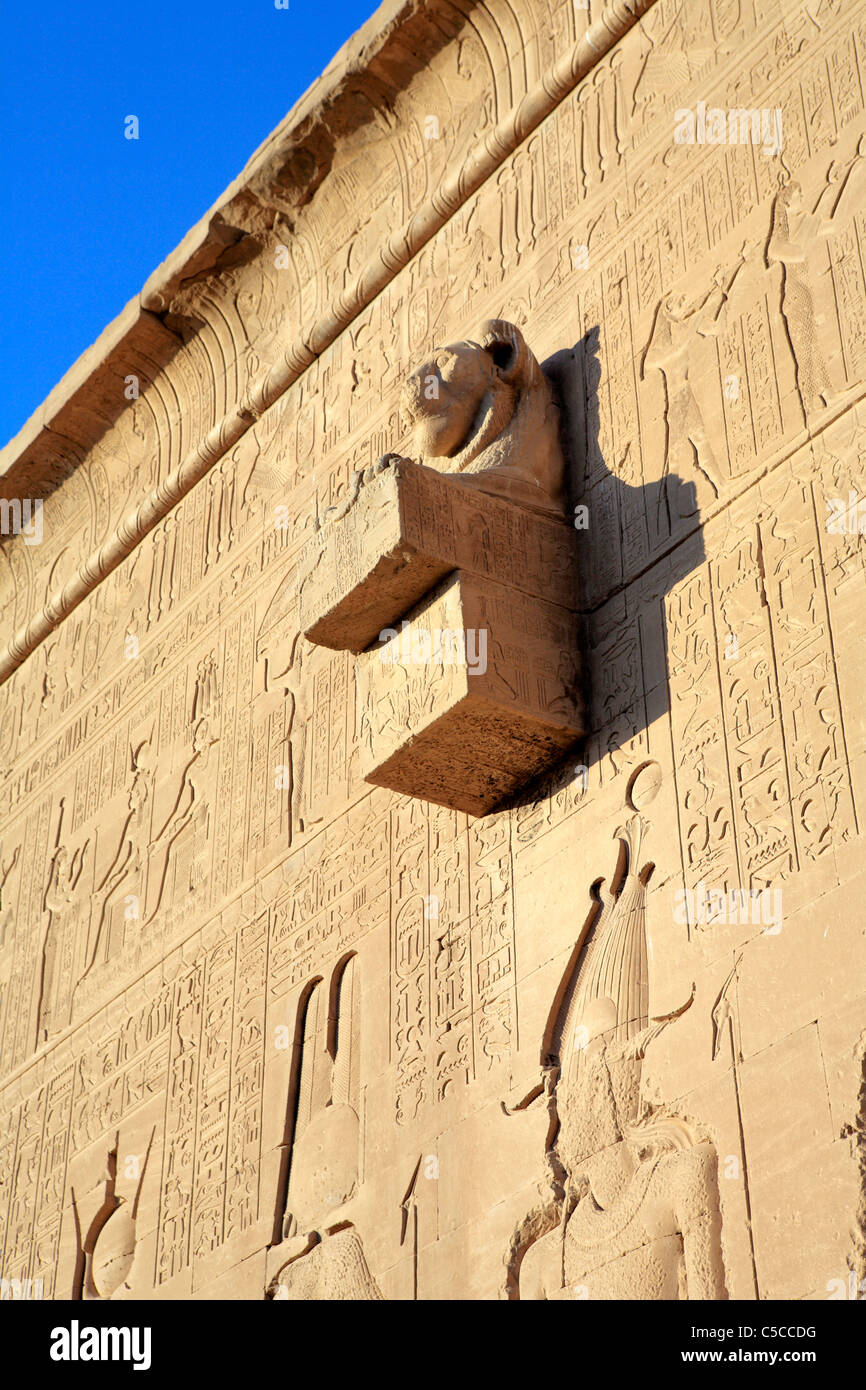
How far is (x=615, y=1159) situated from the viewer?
4.27 m

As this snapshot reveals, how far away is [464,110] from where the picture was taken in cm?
680

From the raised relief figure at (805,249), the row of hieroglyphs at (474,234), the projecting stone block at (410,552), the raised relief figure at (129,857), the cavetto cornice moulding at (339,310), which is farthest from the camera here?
the raised relief figure at (129,857)

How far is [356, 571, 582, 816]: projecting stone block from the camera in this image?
4.87 meters

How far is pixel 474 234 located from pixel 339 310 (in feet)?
2.61

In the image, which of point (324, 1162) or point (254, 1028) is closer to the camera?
point (324, 1162)

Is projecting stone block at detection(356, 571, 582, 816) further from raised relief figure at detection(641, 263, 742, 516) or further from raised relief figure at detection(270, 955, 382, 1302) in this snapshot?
raised relief figure at detection(270, 955, 382, 1302)

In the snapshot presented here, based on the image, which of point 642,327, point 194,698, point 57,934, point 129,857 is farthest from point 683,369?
point 57,934

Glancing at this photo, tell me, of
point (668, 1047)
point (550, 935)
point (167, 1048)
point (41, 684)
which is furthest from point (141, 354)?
point (668, 1047)

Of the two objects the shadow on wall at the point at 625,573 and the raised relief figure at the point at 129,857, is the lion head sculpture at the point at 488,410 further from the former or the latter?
the raised relief figure at the point at 129,857

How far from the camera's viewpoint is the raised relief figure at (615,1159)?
4012 mm

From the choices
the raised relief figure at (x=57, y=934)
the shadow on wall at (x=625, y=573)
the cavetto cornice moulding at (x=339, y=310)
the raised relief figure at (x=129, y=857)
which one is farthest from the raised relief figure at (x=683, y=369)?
the raised relief figure at (x=57, y=934)

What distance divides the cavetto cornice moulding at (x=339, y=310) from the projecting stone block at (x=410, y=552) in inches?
69.0

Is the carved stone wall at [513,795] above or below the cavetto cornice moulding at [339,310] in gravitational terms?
below

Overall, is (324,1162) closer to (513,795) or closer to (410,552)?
(513,795)
